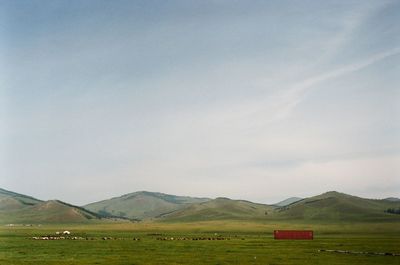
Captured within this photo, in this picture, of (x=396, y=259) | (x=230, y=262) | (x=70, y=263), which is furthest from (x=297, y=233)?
(x=70, y=263)

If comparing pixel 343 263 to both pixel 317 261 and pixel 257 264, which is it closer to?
pixel 317 261

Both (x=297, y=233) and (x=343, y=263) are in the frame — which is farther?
(x=297, y=233)

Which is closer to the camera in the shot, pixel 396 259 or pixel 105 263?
pixel 105 263

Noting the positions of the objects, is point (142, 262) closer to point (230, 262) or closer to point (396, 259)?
point (230, 262)

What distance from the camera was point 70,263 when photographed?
175 feet

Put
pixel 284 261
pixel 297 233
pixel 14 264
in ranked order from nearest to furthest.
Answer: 1. pixel 14 264
2. pixel 284 261
3. pixel 297 233

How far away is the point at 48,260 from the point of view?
2270 inches

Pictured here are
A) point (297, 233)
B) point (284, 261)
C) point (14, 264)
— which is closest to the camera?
point (14, 264)

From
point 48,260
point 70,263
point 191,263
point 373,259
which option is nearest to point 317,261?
point 373,259

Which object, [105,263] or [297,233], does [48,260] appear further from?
[297,233]

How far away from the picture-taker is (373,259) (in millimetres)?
59750

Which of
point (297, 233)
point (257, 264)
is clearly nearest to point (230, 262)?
point (257, 264)

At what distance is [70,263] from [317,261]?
29.2 m

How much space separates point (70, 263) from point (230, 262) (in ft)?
59.9
